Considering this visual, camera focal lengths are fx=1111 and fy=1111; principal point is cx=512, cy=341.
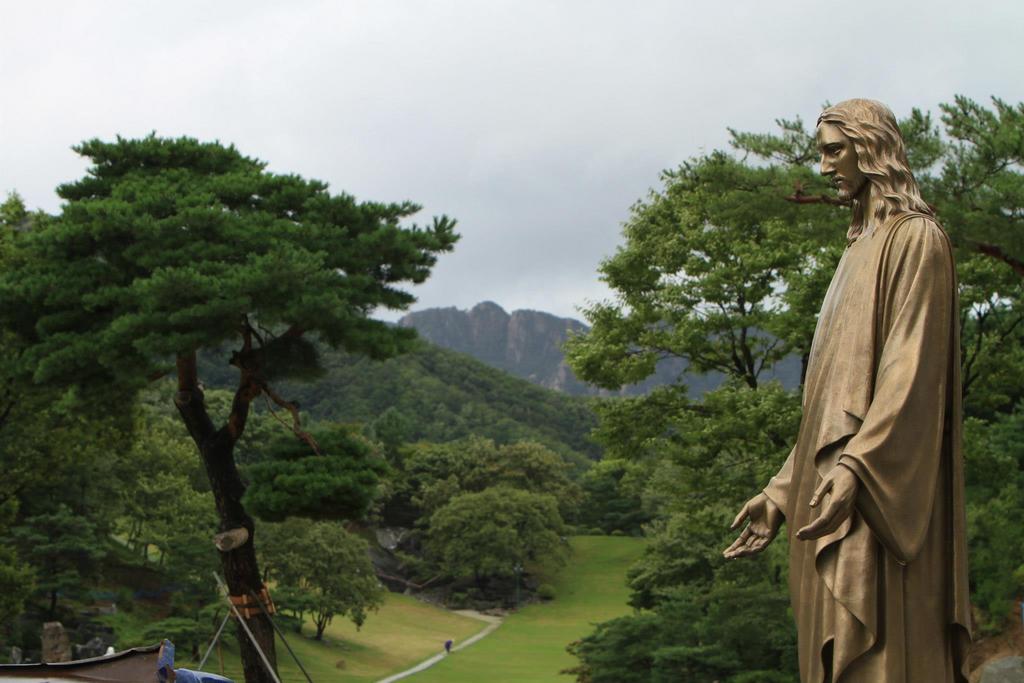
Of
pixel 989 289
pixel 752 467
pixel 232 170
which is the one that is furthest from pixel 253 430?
pixel 989 289

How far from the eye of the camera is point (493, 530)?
3756cm

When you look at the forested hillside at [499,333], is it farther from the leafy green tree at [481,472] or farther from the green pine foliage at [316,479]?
the green pine foliage at [316,479]

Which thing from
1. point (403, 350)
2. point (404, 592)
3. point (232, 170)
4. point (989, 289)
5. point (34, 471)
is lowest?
point (404, 592)

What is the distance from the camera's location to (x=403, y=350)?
46.3ft

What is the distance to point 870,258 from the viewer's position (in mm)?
3062

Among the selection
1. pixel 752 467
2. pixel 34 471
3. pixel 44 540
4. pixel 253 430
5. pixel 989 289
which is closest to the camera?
pixel 989 289

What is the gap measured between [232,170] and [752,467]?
8.27m

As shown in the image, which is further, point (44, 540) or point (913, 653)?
point (44, 540)

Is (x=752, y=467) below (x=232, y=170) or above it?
below

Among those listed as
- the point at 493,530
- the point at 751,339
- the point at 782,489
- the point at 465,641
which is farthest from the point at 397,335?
the point at 493,530

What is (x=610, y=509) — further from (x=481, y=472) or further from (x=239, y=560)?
(x=239, y=560)

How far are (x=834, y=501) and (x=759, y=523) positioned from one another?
509mm

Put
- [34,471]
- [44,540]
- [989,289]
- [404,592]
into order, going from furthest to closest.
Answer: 1. [404,592]
2. [44,540]
3. [34,471]
4. [989,289]

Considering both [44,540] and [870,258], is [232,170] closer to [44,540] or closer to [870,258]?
[44,540]
